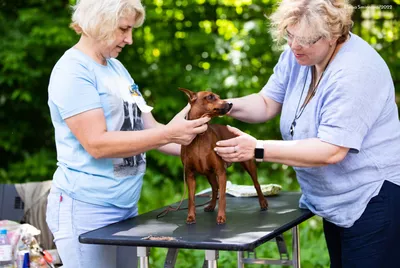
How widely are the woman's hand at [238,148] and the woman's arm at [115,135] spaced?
12 centimetres

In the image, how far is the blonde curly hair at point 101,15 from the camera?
8.87 ft

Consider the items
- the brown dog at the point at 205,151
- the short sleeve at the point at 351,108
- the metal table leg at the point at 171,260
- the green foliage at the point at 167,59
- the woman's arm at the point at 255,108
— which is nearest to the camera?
the short sleeve at the point at 351,108

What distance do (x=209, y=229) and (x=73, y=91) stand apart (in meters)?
0.72

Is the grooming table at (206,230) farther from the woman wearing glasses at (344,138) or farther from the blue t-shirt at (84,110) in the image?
the woman wearing glasses at (344,138)

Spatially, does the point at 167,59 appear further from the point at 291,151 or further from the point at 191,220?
the point at 291,151

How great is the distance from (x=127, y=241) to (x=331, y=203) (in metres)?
0.83

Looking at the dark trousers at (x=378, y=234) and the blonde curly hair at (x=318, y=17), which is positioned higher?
the blonde curly hair at (x=318, y=17)

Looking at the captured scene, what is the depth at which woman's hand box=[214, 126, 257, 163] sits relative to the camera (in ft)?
8.86

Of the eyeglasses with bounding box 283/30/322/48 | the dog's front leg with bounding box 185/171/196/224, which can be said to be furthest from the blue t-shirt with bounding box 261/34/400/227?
the dog's front leg with bounding box 185/171/196/224

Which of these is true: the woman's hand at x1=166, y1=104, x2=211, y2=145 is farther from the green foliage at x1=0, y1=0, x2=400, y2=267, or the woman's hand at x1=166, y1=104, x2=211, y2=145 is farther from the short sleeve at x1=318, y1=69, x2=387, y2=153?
the green foliage at x1=0, y1=0, x2=400, y2=267

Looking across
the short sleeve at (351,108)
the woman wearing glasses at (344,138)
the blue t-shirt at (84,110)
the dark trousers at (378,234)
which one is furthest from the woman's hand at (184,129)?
the dark trousers at (378,234)

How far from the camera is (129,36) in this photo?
9.36 ft

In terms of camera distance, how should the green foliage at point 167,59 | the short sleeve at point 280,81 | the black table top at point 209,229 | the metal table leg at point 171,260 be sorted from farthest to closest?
the green foliage at point 167,59, the short sleeve at point 280,81, the metal table leg at point 171,260, the black table top at point 209,229

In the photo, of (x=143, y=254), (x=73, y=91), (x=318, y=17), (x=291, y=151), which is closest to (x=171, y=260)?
(x=143, y=254)
